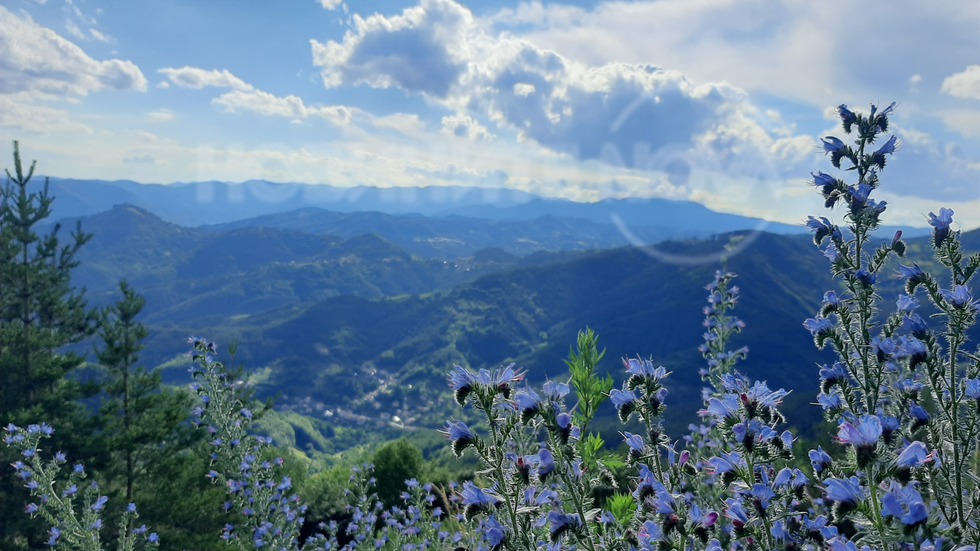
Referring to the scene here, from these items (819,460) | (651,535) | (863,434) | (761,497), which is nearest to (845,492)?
(863,434)

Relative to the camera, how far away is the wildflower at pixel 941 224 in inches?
139

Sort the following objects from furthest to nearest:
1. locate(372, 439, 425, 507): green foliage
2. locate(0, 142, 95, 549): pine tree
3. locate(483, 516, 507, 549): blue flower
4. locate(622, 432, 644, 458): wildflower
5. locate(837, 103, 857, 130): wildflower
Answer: locate(372, 439, 425, 507): green foliage < locate(0, 142, 95, 549): pine tree < locate(837, 103, 857, 130): wildflower < locate(622, 432, 644, 458): wildflower < locate(483, 516, 507, 549): blue flower

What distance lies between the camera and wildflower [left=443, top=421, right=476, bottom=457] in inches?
112

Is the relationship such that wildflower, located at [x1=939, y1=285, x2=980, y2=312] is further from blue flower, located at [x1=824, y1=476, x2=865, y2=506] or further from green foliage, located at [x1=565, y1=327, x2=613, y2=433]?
green foliage, located at [x1=565, y1=327, x2=613, y2=433]

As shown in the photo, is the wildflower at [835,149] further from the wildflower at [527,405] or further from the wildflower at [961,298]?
the wildflower at [527,405]

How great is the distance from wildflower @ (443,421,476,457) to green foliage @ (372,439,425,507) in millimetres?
22275

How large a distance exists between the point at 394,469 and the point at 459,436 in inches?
928

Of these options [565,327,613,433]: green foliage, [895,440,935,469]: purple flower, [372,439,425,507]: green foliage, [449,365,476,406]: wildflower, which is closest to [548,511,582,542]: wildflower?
[565,327,613,433]: green foliage

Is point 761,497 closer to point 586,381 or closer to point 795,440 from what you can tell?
point 586,381

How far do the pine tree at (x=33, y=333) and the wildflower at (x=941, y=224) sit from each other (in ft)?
71.1

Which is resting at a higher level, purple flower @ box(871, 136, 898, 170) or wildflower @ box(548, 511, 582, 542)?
purple flower @ box(871, 136, 898, 170)

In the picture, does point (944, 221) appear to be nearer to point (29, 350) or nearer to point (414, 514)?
point (414, 514)

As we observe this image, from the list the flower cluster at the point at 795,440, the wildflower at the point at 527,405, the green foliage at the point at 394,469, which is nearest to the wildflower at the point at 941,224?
the flower cluster at the point at 795,440

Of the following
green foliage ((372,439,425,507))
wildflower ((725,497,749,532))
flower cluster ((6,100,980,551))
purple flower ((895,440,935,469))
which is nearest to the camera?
purple flower ((895,440,935,469))
